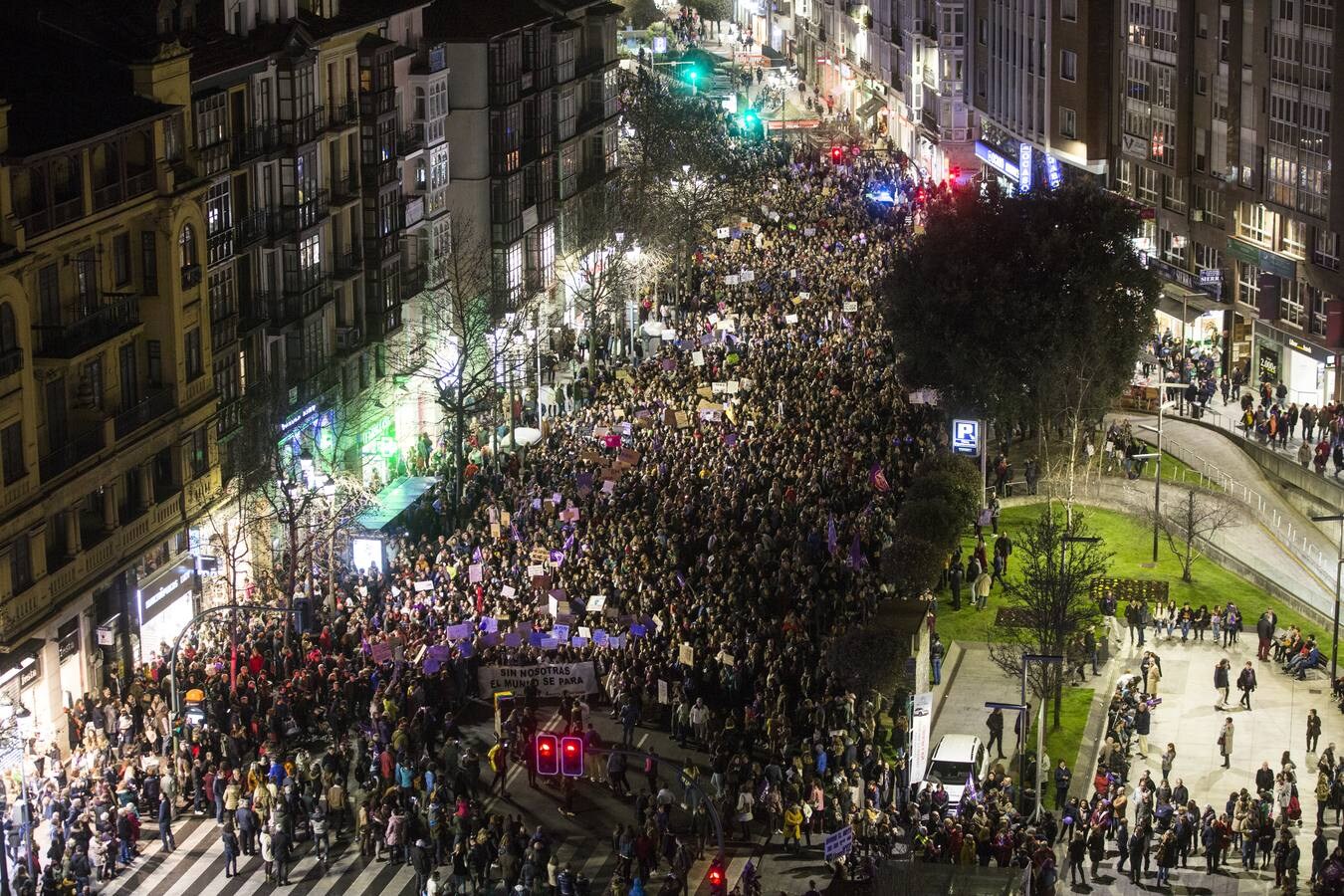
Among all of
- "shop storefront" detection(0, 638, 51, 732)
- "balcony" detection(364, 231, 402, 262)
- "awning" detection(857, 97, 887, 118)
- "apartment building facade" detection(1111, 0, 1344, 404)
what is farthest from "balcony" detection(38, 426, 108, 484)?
"awning" detection(857, 97, 887, 118)

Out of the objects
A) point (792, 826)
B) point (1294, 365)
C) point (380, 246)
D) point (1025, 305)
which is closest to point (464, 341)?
point (380, 246)

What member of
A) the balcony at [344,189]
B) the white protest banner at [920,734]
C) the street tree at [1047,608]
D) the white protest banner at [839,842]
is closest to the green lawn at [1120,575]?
the street tree at [1047,608]

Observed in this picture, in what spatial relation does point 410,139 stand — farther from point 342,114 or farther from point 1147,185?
point 1147,185

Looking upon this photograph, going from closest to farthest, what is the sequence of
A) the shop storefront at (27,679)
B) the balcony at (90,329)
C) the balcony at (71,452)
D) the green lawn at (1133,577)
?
the shop storefront at (27,679), the balcony at (71,452), the balcony at (90,329), the green lawn at (1133,577)

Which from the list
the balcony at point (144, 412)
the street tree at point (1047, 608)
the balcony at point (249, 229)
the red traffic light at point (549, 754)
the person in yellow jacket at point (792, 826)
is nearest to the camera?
the red traffic light at point (549, 754)

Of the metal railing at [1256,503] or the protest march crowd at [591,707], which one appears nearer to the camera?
the protest march crowd at [591,707]

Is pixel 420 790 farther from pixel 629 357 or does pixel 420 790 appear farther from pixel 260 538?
pixel 629 357

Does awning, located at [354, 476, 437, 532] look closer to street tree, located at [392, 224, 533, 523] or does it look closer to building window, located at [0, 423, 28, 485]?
street tree, located at [392, 224, 533, 523]

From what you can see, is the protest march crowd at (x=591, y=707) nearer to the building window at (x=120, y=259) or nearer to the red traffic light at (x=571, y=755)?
the red traffic light at (x=571, y=755)
